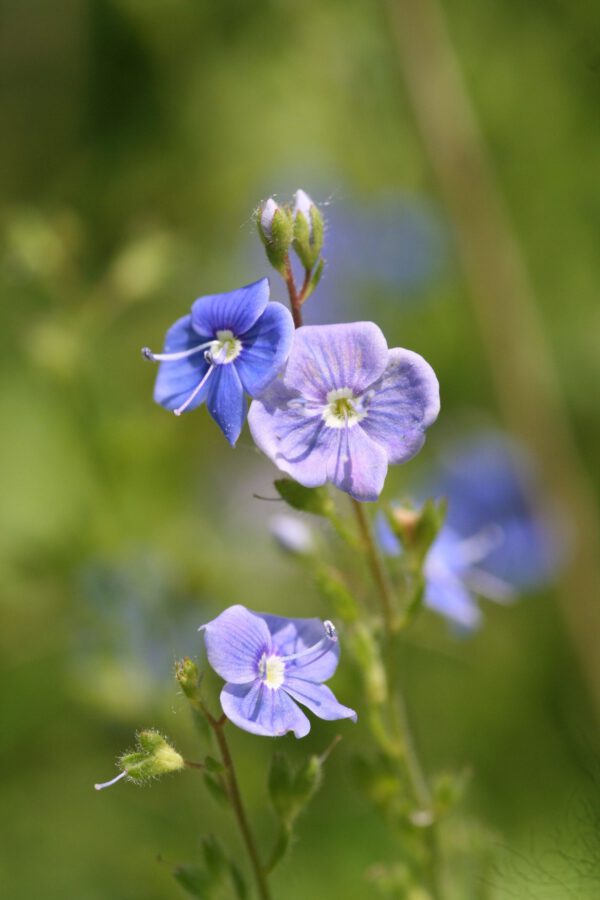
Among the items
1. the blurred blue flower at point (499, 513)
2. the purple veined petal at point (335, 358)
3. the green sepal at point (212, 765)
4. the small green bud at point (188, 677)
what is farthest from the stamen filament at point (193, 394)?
the blurred blue flower at point (499, 513)

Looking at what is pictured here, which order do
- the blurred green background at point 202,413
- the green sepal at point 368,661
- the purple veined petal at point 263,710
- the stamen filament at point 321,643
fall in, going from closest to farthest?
1. the purple veined petal at point 263,710
2. the stamen filament at point 321,643
3. the green sepal at point 368,661
4. the blurred green background at point 202,413

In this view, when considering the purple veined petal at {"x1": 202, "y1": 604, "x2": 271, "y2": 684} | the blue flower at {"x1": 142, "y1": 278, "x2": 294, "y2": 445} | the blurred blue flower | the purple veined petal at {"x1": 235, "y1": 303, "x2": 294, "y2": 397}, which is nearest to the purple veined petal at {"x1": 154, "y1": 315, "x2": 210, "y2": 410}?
the blue flower at {"x1": 142, "y1": 278, "x2": 294, "y2": 445}

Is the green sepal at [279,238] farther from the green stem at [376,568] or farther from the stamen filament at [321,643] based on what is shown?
the stamen filament at [321,643]

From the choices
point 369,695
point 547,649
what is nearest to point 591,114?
point 547,649

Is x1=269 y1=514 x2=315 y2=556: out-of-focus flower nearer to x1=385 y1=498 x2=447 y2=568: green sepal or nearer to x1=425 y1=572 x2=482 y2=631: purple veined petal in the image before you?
x1=425 y1=572 x2=482 y2=631: purple veined petal

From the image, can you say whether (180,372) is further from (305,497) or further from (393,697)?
(393,697)
